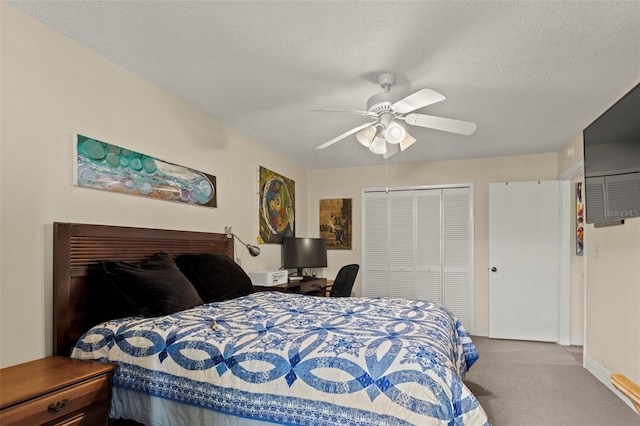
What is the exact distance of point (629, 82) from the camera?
282 centimetres

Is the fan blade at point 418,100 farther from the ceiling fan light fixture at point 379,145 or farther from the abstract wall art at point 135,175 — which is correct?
the abstract wall art at point 135,175

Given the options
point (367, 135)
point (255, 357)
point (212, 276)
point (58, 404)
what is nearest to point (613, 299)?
point (367, 135)

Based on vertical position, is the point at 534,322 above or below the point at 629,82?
below

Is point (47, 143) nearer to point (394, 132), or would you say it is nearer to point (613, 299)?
point (394, 132)

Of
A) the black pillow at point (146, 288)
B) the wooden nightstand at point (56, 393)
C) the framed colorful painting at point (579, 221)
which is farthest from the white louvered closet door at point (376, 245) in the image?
the wooden nightstand at point (56, 393)

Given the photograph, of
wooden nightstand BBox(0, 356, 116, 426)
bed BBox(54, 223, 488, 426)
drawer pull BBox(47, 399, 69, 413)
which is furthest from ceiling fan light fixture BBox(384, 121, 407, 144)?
drawer pull BBox(47, 399, 69, 413)

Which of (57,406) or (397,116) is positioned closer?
(57,406)

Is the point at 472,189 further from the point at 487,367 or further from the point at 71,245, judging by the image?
the point at 71,245

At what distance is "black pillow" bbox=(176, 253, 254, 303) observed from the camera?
2936 mm

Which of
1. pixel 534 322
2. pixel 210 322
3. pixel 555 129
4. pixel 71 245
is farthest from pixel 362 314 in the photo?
pixel 534 322

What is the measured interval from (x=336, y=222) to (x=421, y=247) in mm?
1337

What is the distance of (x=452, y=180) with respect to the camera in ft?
17.7

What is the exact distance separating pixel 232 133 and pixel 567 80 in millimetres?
3003

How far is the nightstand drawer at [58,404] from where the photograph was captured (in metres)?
1.49
